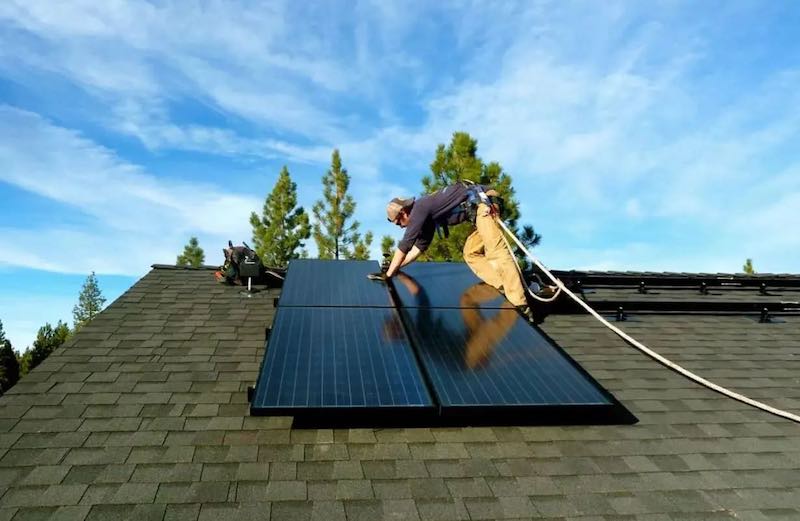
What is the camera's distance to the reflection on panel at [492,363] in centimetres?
445

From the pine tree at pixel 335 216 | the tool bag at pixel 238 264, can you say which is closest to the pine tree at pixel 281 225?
the pine tree at pixel 335 216

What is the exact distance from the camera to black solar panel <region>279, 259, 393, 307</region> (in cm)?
631

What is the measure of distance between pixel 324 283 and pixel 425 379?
2.88 metres

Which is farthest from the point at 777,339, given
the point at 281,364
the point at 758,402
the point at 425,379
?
the point at 281,364

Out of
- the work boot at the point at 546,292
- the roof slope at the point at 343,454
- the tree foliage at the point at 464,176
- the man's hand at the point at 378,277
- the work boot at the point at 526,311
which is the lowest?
the roof slope at the point at 343,454

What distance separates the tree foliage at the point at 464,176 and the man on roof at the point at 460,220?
63.9 feet

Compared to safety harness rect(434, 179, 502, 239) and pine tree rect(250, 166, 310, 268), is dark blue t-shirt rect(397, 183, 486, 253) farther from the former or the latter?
pine tree rect(250, 166, 310, 268)

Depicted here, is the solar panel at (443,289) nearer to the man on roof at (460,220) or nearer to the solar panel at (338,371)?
the man on roof at (460,220)

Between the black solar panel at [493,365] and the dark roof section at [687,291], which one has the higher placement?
the dark roof section at [687,291]

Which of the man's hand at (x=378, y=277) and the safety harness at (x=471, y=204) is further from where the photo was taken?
the man's hand at (x=378, y=277)

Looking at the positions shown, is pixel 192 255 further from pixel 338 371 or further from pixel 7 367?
pixel 338 371

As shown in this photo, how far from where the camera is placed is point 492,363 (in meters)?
4.95

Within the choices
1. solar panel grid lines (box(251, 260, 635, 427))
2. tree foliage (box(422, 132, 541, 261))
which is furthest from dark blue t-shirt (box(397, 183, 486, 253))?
tree foliage (box(422, 132, 541, 261))

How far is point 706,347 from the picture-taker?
6707 mm
